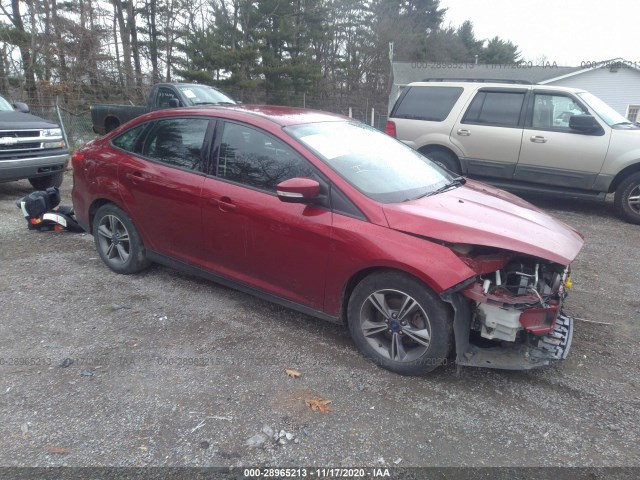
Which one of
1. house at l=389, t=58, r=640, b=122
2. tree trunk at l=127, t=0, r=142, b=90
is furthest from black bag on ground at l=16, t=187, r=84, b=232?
house at l=389, t=58, r=640, b=122

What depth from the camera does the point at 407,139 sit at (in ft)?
26.7

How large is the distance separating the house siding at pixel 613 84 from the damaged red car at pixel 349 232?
1087 inches

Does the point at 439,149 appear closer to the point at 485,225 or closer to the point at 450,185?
the point at 450,185

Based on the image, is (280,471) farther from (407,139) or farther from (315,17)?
(315,17)

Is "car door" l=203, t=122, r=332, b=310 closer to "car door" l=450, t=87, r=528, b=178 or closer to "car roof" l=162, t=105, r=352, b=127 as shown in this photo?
"car roof" l=162, t=105, r=352, b=127

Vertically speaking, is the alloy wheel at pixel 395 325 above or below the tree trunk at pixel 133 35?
below

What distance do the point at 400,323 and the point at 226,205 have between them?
1.60 m

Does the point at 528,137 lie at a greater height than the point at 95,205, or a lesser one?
greater

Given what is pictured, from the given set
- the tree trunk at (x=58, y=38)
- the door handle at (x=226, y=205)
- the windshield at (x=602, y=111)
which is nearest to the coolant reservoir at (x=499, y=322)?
the door handle at (x=226, y=205)

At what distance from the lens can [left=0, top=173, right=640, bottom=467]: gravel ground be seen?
2.42 m

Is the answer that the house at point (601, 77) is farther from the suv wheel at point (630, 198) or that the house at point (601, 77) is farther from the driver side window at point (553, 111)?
the suv wheel at point (630, 198)

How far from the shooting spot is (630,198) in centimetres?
684

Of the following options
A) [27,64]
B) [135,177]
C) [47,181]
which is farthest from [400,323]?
[27,64]

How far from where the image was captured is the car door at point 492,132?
745 cm
